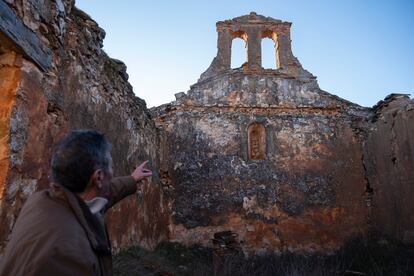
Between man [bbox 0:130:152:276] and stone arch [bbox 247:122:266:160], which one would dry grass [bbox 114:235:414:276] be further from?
man [bbox 0:130:152:276]

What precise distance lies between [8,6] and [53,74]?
32.1 inches

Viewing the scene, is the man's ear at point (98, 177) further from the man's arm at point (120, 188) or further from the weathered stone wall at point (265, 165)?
the weathered stone wall at point (265, 165)

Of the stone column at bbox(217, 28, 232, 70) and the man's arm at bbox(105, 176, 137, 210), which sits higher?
the stone column at bbox(217, 28, 232, 70)

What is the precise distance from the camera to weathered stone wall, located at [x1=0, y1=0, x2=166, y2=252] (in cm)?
263

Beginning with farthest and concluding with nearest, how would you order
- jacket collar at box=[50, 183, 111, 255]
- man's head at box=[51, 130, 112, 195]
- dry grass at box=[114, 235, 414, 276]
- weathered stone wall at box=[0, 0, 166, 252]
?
dry grass at box=[114, 235, 414, 276] < weathered stone wall at box=[0, 0, 166, 252] < man's head at box=[51, 130, 112, 195] < jacket collar at box=[50, 183, 111, 255]

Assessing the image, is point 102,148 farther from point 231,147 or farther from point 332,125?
point 332,125

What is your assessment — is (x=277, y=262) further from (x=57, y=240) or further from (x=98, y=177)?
(x=57, y=240)

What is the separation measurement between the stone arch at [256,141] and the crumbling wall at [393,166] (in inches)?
108

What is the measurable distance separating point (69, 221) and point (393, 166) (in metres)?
7.93

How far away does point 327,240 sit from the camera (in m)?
8.40

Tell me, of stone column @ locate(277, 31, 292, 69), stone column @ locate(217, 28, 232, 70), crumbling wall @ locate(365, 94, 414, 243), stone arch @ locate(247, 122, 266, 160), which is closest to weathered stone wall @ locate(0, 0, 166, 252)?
stone arch @ locate(247, 122, 266, 160)

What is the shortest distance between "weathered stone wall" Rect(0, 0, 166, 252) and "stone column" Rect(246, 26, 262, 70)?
4919 mm

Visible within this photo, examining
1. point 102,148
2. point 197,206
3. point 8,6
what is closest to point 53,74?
point 8,6

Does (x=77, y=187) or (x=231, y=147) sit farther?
(x=231, y=147)
